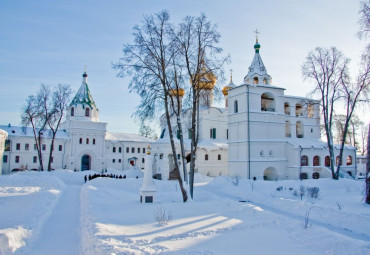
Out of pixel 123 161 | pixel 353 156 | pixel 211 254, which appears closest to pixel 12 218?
pixel 211 254

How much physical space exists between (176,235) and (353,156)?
31749 millimetres

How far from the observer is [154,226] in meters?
9.64

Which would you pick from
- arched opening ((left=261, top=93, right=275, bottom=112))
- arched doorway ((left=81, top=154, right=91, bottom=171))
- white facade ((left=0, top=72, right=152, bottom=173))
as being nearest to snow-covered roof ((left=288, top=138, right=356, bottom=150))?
arched opening ((left=261, top=93, right=275, bottom=112))

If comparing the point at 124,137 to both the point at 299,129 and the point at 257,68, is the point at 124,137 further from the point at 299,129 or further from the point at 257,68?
the point at 299,129

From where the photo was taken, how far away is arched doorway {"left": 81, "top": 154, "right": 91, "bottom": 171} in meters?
41.6

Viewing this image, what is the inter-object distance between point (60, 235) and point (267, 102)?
2713 centimetres

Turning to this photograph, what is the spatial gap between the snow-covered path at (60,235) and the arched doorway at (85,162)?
96.5 ft

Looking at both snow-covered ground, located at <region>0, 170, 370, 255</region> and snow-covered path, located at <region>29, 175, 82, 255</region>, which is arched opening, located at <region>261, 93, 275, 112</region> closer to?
snow-covered ground, located at <region>0, 170, 370, 255</region>

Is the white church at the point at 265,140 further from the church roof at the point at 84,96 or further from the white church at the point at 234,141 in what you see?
the church roof at the point at 84,96

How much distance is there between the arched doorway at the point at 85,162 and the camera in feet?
137

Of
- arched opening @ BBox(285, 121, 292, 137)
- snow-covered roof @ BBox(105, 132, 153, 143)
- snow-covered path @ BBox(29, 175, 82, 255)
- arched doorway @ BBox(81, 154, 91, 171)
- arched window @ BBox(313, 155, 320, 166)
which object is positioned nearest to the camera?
Answer: snow-covered path @ BBox(29, 175, 82, 255)

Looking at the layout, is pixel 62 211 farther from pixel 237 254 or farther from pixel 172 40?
pixel 172 40

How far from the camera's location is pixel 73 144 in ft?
134

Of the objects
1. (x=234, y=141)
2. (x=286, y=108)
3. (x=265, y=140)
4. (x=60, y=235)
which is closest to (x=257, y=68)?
(x=286, y=108)
